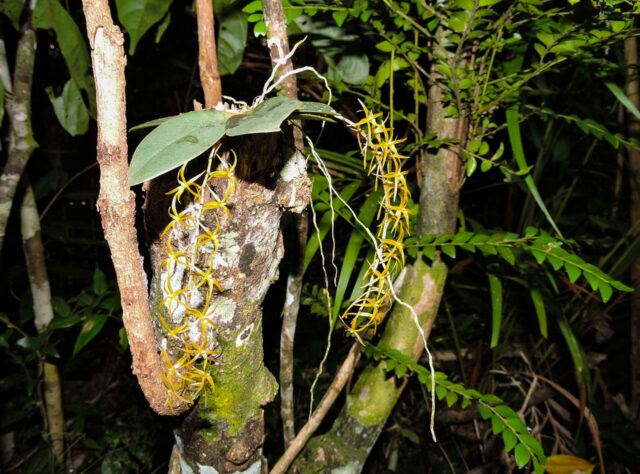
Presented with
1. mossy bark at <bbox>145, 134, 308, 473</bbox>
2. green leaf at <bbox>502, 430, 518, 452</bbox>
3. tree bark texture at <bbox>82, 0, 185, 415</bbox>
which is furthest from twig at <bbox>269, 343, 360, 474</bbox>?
tree bark texture at <bbox>82, 0, 185, 415</bbox>

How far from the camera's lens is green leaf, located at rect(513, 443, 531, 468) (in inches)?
23.9

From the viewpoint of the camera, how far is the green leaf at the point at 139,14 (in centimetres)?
76

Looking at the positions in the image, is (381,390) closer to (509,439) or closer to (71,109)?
(509,439)

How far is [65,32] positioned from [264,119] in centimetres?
80

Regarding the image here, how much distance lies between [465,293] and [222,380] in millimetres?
981

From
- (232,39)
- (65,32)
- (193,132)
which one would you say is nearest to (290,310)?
(193,132)

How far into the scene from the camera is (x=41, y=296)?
3.99 ft

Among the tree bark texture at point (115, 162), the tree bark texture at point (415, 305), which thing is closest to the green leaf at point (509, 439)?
the tree bark texture at point (415, 305)

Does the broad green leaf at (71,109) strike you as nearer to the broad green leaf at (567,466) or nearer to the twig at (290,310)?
the twig at (290,310)

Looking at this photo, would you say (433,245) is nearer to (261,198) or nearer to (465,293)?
(261,198)

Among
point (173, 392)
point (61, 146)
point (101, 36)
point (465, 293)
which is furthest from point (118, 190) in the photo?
point (61, 146)

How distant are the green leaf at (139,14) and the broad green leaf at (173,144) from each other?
522mm

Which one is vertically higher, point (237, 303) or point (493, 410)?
point (237, 303)

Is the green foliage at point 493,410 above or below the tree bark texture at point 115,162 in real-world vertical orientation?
below
